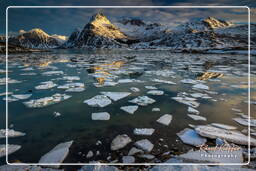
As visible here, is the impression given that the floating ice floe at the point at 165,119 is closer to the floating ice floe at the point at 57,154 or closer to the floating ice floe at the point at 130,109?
the floating ice floe at the point at 130,109

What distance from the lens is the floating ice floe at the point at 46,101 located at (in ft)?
10.1

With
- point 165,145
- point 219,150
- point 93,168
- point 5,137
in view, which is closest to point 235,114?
point 219,150

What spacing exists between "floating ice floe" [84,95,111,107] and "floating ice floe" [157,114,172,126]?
1.26m

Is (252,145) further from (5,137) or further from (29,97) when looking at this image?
(29,97)

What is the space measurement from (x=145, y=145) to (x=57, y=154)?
3.73 feet

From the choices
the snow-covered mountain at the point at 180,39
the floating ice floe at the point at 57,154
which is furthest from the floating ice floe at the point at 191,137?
the snow-covered mountain at the point at 180,39

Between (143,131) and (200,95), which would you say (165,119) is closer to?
(143,131)

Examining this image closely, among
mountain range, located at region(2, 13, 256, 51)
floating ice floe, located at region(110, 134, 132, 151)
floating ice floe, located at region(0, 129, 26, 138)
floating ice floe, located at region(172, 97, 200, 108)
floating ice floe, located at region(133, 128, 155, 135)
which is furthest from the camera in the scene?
mountain range, located at region(2, 13, 256, 51)

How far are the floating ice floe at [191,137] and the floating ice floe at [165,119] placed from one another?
0.33 metres

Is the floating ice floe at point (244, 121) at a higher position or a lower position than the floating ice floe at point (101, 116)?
higher

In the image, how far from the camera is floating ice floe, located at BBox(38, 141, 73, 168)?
1.64 meters

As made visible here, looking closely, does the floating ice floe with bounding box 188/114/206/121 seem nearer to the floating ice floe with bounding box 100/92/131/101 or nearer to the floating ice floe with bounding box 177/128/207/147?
the floating ice floe with bounding box 177/128/207/147

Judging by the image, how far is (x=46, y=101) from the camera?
10.8ft

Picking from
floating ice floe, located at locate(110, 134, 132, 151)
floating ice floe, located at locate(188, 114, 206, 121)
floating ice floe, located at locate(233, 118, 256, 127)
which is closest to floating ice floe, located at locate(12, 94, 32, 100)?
floating ice floe, located at locate(110, 134, 132, 151)
